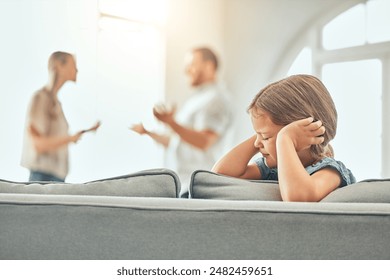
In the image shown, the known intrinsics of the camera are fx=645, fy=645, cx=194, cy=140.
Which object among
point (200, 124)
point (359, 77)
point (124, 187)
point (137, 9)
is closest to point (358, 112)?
point (359, 77)

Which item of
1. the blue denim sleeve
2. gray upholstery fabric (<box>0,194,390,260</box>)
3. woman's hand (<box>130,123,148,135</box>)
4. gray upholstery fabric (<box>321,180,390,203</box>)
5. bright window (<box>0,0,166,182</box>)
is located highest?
bright window (<box>0,0,166,182</box>)

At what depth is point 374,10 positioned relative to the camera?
5.19 m

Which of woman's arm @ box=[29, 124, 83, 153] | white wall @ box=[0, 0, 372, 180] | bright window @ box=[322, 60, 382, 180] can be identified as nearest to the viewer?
woman's arm @ box=[29, 124, 83, 153]

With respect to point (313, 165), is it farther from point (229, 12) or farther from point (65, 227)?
point (229, 12)

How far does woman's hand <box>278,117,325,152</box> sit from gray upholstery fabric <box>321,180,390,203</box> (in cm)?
23

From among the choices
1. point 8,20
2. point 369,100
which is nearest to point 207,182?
point 369,100

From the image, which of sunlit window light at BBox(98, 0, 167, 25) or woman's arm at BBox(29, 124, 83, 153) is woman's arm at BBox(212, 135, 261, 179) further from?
sunlit window light at BBox(98, 0, 167, 25)

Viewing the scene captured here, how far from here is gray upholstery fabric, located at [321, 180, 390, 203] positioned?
3.50ft

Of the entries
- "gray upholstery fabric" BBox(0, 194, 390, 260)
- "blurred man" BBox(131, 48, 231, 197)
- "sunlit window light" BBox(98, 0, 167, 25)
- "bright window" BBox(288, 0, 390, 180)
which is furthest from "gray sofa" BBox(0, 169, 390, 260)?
"sunlit window light" BBox(98, 0, 167, 25)

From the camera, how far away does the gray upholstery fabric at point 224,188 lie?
1159mm

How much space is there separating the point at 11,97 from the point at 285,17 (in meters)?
2.58

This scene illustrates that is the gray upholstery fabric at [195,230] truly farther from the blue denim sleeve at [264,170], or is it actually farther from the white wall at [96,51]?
the white wall at [96,51]

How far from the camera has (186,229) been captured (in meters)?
0.97

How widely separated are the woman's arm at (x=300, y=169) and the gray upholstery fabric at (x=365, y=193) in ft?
0.29
